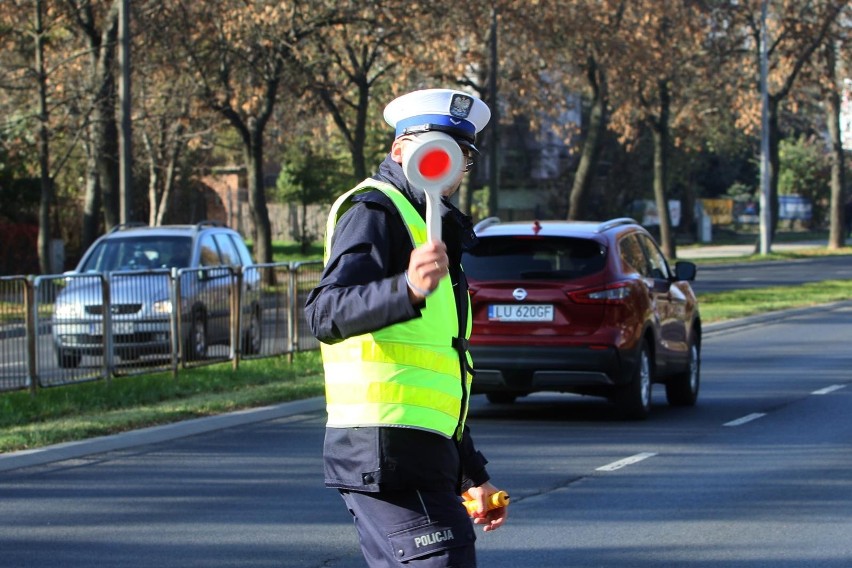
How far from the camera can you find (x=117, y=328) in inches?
563

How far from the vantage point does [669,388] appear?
1330 cm

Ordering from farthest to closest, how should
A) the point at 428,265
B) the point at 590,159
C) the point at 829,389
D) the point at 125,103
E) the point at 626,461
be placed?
1. the point at 590,159
2. the point at 125,103
3. the point at 829,389
4. the point at 626,461
5. the point at 428,265

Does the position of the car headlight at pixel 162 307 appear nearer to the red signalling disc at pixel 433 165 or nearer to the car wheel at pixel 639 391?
the car wheel at pixel 639 391

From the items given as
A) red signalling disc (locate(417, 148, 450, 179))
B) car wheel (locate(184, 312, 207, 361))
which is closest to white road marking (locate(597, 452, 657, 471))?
car wheel (locate(184, 312, 207, 361))

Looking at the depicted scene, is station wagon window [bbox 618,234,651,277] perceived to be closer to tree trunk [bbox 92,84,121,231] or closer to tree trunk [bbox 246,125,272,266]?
tree trunk [bbox 92,84,121,231]

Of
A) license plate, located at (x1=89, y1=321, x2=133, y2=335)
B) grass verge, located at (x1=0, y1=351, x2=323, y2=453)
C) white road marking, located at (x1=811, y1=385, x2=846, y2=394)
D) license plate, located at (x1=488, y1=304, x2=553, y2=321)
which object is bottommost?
white road marking, located at (x1=811, y1=385, x2=846, y2=394)

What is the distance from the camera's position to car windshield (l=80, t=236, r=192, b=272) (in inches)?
719

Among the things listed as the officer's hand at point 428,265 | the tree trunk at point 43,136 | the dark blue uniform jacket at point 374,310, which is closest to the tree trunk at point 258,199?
the tree trunk at point 43,136

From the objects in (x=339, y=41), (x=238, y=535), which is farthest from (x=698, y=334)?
(x=339, y=41)

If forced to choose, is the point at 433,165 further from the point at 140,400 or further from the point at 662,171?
the point at 662,171

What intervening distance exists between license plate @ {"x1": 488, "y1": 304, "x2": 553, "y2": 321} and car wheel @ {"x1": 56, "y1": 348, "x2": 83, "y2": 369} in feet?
14.2

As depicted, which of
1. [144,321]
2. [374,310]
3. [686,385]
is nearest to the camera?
[374,310]

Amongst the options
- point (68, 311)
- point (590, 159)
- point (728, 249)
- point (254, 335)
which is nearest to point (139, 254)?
point (254, 335)

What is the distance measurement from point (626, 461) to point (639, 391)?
2.05 m
